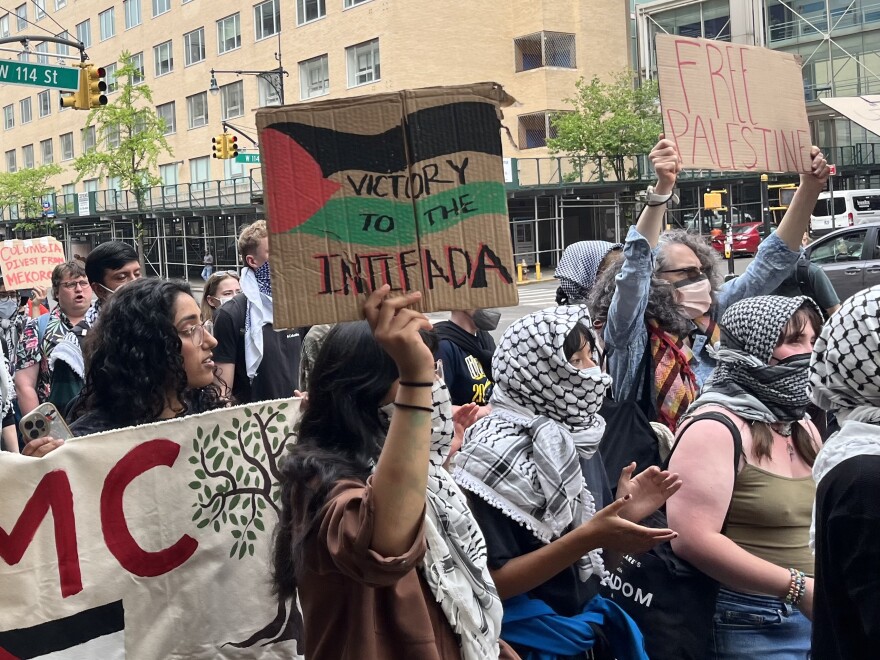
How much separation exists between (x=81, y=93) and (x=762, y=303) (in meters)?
17.2

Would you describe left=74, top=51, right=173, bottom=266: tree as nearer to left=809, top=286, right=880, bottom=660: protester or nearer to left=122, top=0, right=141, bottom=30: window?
left=122, top=0, right=141, bottom=30: window

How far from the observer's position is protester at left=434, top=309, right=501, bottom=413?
488 cm

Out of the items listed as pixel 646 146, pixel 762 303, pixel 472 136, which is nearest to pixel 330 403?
pixel 472 136

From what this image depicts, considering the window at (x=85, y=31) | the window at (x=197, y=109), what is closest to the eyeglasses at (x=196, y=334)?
the window at (x=197, y=109)

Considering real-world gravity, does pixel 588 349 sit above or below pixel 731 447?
above

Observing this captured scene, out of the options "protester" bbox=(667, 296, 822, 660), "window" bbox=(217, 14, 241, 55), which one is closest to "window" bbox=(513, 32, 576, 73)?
"window" bbox=(217, 14, 241, 55)

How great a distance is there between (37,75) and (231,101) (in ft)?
115

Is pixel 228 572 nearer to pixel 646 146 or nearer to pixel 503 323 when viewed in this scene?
pixel 503 323

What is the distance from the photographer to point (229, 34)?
48.3 metres

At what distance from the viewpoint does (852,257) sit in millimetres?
16047

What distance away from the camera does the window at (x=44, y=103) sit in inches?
2462

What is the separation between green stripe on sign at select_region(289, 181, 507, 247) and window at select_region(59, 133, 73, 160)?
6305 centimetres

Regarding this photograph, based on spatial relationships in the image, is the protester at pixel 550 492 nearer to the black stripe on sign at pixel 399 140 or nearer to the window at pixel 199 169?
the black stripe on sign at pixel 399 140

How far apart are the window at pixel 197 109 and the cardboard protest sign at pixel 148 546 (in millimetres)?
48985
